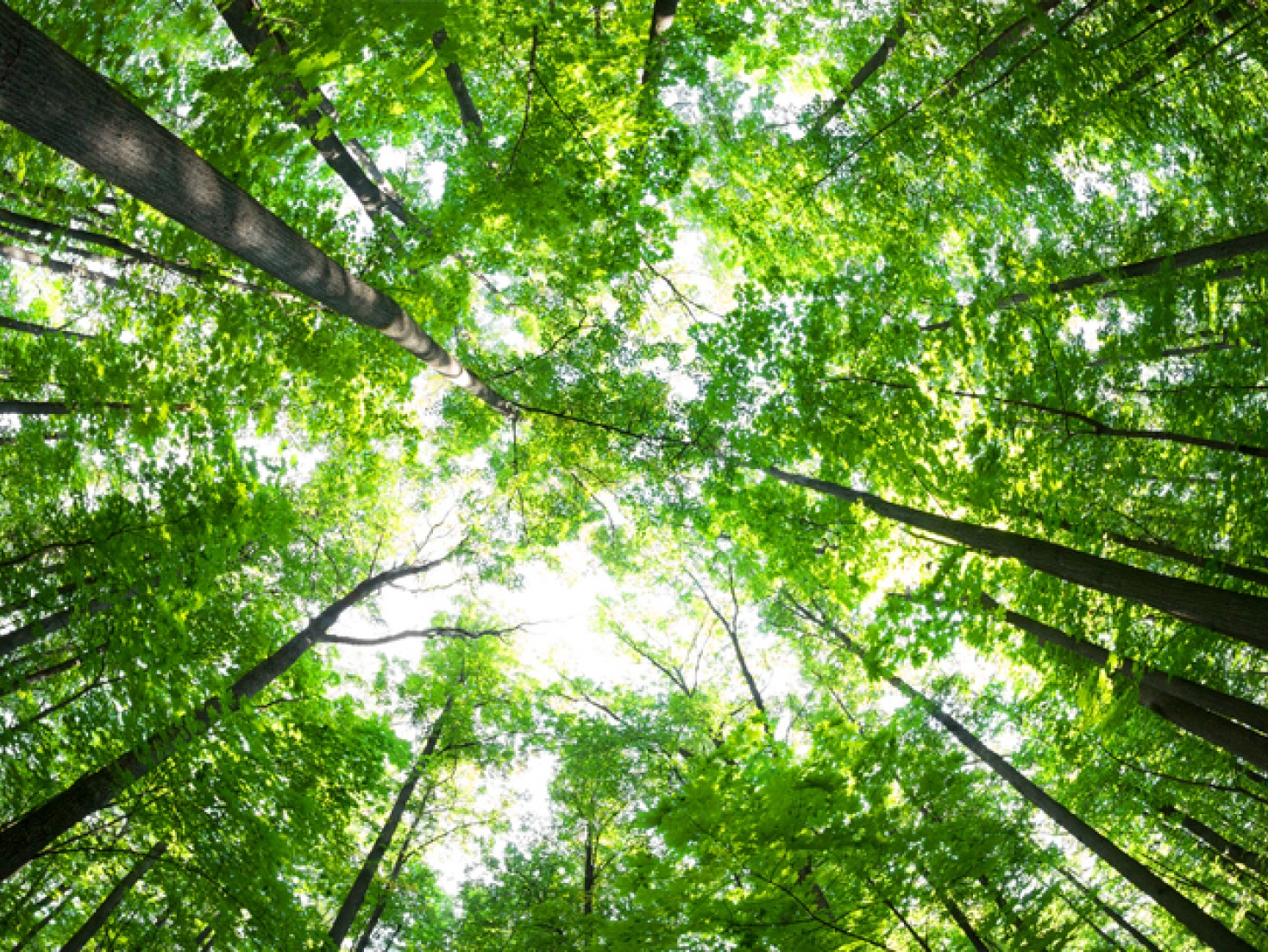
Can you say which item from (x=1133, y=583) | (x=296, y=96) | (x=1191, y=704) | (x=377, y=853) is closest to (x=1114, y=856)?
(x=1191, y=704)

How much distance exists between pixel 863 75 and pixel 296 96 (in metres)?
7.89

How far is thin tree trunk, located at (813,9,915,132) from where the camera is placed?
26.5 ft

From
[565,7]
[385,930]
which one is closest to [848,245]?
[565,7]

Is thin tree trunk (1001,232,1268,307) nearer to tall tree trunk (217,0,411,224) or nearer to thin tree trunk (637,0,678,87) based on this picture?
thin tree trunk (637,0,678,87)

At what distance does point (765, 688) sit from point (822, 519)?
23.2 feet

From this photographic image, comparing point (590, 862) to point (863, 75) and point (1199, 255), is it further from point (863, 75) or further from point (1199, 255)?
point (863, 75)

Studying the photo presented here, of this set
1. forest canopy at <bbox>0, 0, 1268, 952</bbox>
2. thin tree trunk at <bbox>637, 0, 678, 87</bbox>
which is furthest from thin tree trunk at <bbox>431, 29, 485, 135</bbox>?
thin tree trunk at <bbox>637, 0, 678, 87</bbox>

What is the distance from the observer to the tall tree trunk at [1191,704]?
4.40 metres

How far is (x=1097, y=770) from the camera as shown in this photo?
7.24 meters

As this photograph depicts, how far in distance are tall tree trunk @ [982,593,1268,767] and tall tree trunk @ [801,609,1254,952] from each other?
1544 mm

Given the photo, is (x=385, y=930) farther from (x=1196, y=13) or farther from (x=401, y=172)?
(x=1196, y=13)

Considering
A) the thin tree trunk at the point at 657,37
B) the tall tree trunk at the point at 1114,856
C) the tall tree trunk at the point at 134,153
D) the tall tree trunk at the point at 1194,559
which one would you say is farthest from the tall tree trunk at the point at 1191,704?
the tall tree trunk at the point at 134,153

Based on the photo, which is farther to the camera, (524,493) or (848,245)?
(524,493)

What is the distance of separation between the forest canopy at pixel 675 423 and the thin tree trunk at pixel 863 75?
0.05 meters
